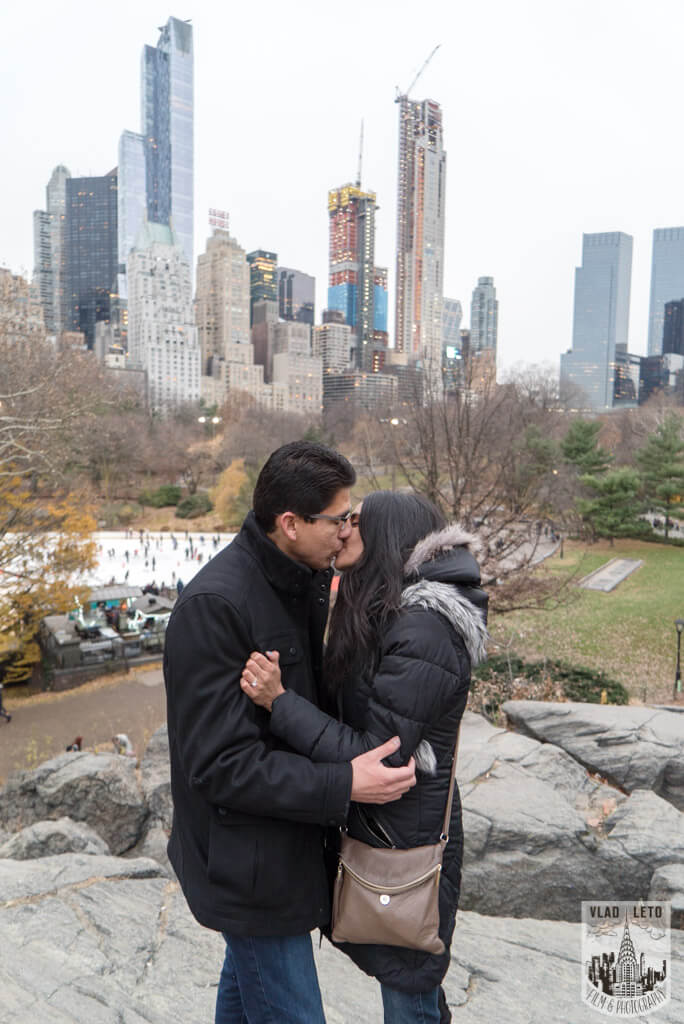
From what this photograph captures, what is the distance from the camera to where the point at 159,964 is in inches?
114

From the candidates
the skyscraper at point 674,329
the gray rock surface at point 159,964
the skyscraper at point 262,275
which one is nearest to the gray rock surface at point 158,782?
the gray rock surface at point 159,964

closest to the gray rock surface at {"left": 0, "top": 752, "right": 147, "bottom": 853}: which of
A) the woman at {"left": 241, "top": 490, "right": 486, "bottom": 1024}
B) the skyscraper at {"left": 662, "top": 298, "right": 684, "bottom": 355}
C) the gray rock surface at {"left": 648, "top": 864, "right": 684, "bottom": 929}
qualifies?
the gray rock surface at {"left": 648, "top": 864, "right": 684, "bottom": 929}

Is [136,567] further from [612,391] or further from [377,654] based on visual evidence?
[612,391]

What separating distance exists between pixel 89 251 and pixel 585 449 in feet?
627

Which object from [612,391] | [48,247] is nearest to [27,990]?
[612,391]

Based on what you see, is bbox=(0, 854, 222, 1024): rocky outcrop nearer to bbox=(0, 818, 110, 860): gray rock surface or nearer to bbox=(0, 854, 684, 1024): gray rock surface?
bbox=(0, 854, 684, 1024): gray rock surface

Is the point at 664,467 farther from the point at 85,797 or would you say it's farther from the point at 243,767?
the point at 243,767

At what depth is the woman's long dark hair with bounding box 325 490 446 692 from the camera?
1851 mm

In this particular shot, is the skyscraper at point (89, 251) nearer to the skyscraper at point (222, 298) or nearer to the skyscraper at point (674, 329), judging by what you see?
the skyscraper at point (222, 298)

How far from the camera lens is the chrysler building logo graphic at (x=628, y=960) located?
2.85 m

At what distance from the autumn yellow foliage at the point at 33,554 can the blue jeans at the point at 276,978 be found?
36.0ft

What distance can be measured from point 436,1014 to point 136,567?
1124 inches

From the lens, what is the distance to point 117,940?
3037 millimetres

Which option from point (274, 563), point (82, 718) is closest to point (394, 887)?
point (274, 563)
